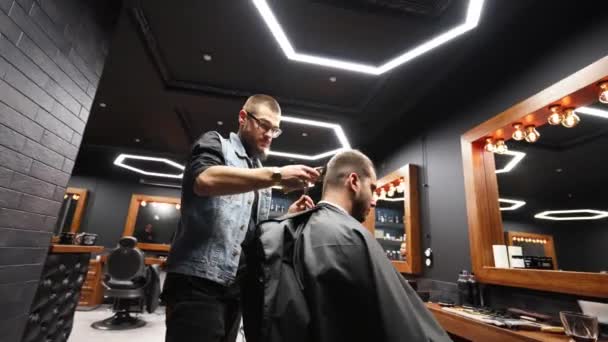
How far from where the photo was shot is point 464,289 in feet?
7.23

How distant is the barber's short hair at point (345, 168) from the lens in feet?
4.01

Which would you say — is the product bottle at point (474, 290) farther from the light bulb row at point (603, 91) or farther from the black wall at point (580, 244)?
the light bulb row at point (603, 91)

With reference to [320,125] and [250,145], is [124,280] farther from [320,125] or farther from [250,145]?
[250,145]

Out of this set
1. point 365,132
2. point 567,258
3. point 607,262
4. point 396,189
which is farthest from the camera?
point 365,132

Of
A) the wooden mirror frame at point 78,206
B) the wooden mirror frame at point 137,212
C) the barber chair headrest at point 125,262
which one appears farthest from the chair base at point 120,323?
the wooden mirror frame at point 78,206

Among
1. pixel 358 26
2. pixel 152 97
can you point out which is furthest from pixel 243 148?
pixel 152 97

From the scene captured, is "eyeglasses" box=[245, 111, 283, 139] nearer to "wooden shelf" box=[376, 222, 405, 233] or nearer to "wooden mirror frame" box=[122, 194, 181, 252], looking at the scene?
"wooden shelf" box=[376, 222, 405, 233]

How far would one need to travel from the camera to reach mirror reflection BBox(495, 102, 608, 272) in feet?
5.45

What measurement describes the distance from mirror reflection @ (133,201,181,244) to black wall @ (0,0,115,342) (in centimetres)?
546

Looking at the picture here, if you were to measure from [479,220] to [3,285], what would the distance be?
315 cm

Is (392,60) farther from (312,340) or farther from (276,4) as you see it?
(312,340)

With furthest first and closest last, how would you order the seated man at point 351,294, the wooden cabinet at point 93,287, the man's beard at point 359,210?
the wooden cabinet at point 93,287, the man's beard at point 359,210, the seated man at point 351,294

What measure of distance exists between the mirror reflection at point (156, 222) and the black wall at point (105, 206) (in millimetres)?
369

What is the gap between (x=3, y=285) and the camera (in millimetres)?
1582
